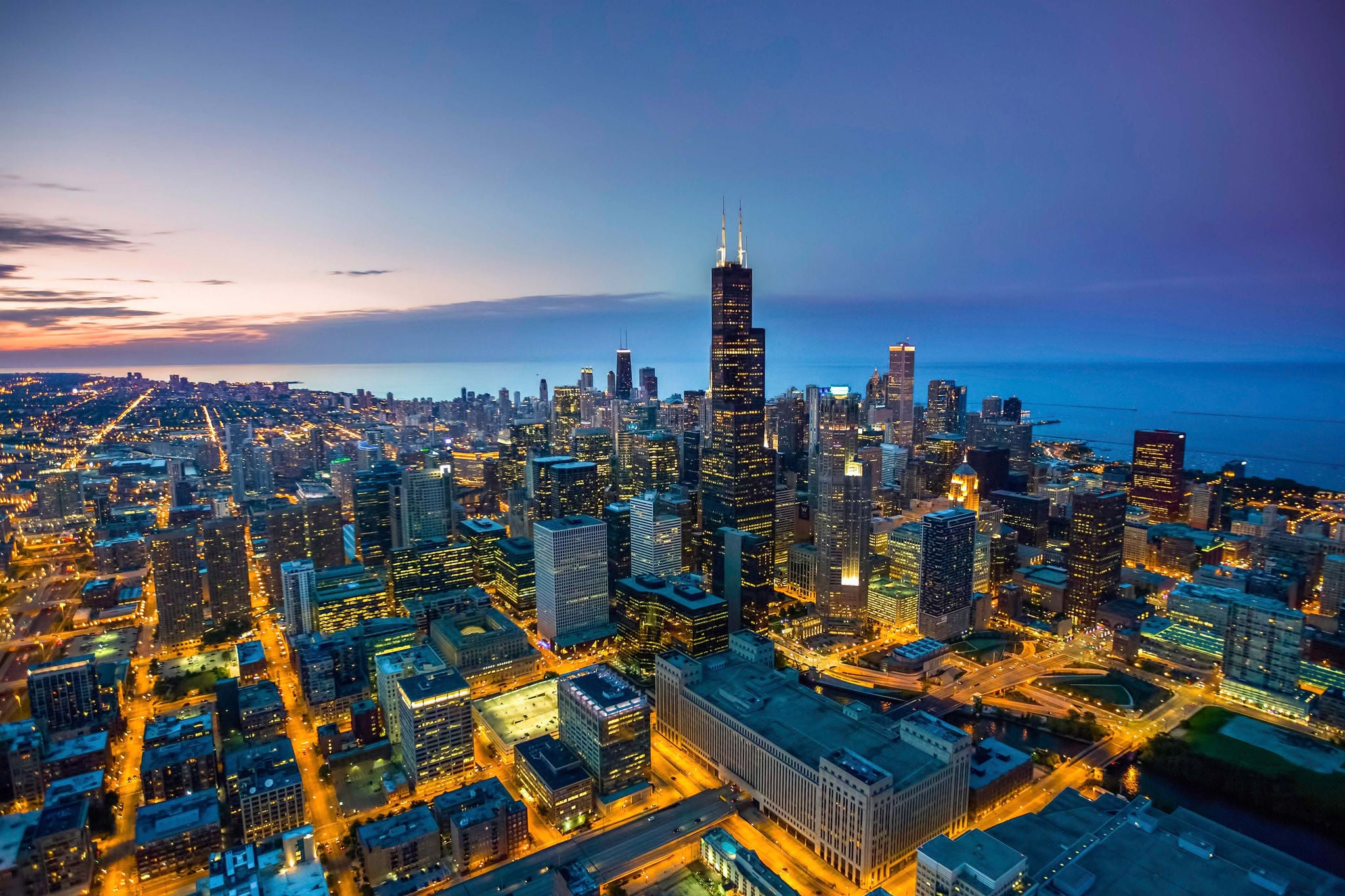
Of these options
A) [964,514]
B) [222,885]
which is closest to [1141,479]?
[964,514]

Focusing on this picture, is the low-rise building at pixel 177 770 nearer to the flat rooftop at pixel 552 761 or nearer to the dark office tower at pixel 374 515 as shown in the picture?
the flat rooftop at pixel 552 761

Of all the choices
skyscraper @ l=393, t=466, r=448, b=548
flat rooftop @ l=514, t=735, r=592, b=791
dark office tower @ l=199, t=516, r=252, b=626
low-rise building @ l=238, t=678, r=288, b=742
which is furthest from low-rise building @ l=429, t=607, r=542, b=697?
skyscraper @ l=393, t=466, r=448, b=548

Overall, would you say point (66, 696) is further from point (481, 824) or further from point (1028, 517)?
point (1028, 517)

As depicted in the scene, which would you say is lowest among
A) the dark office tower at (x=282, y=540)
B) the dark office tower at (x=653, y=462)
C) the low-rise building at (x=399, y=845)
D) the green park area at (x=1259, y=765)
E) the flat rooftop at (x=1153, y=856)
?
the green park area at (x=1259, y=765)

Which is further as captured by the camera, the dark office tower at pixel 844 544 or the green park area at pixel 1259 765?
the dark office tower at pixel 844 544

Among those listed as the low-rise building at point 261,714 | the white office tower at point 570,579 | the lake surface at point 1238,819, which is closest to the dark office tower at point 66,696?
the low-rise building at point 261,714
